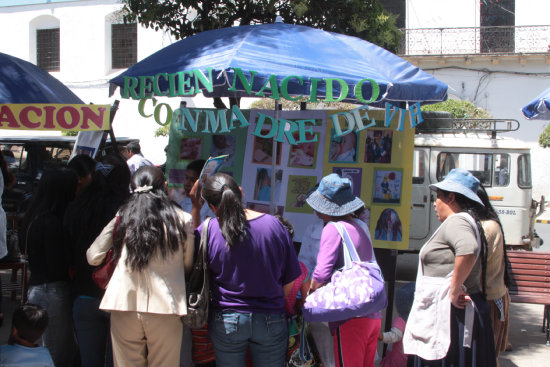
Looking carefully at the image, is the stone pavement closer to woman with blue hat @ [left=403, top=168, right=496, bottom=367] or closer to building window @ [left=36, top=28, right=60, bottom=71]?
woman with blue hat @ [left=403, top=168, right=496, bottom=367]

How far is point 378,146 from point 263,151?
111cm

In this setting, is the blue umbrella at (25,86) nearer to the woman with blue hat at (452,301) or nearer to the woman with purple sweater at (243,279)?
the woman with purple sweater at (243,279)

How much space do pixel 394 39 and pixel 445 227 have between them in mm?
5575

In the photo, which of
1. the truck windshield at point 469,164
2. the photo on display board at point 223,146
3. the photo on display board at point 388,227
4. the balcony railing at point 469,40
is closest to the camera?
the photo on display board at point 388,227

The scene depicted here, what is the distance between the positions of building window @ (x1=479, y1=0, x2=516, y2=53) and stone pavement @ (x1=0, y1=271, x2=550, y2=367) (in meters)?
13.7

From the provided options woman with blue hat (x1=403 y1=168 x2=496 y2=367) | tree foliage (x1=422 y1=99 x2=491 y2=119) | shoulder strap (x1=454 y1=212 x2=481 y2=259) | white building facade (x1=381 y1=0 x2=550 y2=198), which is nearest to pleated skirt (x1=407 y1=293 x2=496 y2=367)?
woman with blue hat (x1=403 y1=168 x2=496 y2=367)

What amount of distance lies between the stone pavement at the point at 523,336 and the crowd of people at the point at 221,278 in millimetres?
1136

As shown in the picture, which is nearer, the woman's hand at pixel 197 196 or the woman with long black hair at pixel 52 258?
the woman with long black hair at pixel 52 258

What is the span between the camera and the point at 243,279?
311 centimetres

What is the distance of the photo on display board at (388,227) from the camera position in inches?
195

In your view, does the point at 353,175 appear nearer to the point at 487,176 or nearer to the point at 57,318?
the point at 57,318

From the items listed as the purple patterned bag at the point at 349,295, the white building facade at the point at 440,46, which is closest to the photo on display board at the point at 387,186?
the purple patterned bag at the point at 349,295

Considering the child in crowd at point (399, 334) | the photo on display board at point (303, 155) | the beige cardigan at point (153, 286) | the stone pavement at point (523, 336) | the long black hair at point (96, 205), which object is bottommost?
the stone pavement at point (523, 336)

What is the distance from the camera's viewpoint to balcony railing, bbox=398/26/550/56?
1861 centimetres
